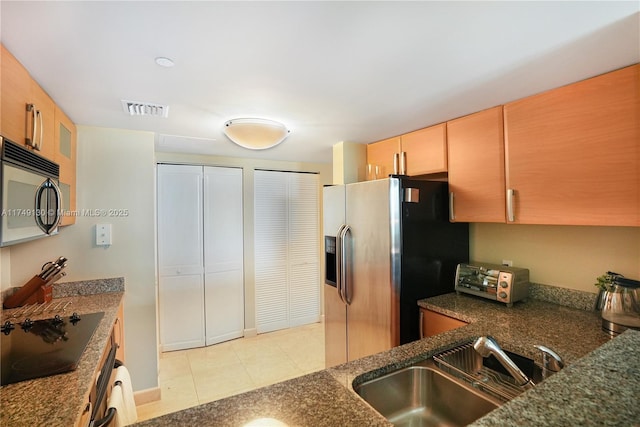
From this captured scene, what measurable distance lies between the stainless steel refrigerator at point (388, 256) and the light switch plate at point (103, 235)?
1755 mm

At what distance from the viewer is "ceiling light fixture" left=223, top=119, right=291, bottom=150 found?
6.45ft

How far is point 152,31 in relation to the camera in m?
1.08

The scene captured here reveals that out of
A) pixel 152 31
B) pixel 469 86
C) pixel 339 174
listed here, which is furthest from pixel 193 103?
pixel 469 86

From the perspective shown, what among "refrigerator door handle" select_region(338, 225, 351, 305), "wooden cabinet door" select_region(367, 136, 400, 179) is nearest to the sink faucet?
"refrigerator door handle" select_region(338, 225, 351, 305)

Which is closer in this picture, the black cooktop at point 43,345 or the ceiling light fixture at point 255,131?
the black cooktop at point 43,345

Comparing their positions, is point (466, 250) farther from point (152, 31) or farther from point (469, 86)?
point (152, 31)

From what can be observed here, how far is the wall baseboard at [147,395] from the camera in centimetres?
230

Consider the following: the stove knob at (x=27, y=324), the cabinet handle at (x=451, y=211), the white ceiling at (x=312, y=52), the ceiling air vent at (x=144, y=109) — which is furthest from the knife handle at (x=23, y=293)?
the cabinet handle at (x=451, y=211)

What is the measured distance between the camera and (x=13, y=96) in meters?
1.22

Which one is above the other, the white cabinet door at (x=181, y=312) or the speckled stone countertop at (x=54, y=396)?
the speckled stone countertop at (x=54, y=396)

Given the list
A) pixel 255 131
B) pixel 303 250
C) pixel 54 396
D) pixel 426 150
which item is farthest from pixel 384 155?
pixel 54 396

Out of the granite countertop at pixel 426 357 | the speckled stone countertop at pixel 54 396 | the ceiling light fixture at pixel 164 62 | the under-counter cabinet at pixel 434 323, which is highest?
the ceiling light fixture at pixel 164 62

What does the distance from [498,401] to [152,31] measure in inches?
71.1

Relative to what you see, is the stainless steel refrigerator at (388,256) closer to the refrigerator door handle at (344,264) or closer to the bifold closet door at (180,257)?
the refrigerator door handle at (344,264)
